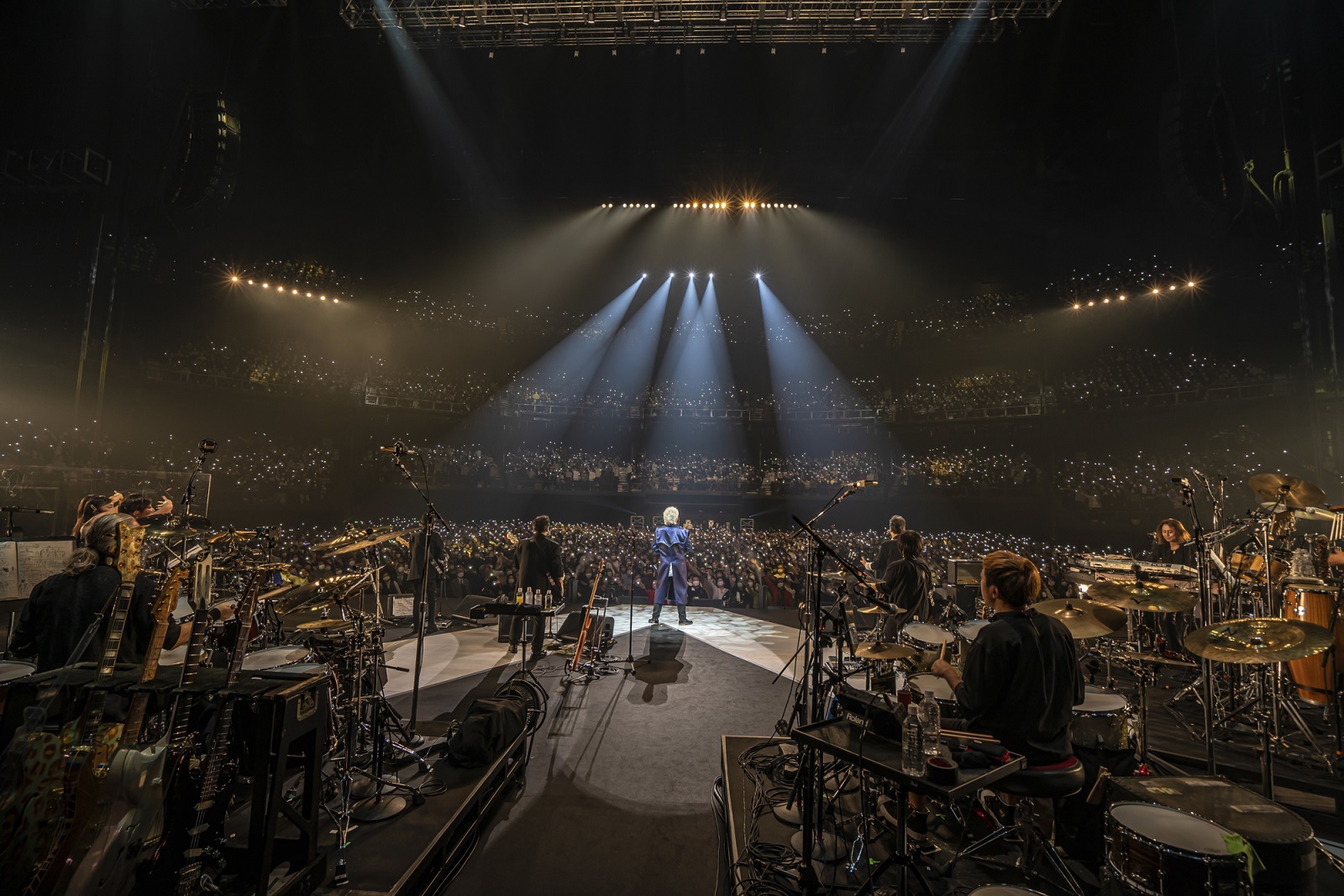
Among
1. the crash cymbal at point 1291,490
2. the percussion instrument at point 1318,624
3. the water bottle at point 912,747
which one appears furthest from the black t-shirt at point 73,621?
the percussion instrument at point 1318,624

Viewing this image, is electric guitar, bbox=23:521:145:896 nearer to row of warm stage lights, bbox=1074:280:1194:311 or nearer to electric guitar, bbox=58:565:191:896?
electric guitar, bbox=58:565:191:896

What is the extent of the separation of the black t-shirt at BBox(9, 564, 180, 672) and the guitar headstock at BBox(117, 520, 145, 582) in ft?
0.28

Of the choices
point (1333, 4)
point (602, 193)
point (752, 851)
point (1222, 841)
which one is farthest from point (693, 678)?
point (1333, 4)

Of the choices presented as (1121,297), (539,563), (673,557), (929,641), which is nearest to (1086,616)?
(929,641)

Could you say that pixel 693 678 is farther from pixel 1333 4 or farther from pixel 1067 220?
pixel 1067 220

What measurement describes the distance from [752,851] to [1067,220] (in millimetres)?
14966

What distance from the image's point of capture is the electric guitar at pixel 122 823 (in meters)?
2.19

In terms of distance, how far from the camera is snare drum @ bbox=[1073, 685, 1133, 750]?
3.18 meters

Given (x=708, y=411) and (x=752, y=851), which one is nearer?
(x=752, y=851)

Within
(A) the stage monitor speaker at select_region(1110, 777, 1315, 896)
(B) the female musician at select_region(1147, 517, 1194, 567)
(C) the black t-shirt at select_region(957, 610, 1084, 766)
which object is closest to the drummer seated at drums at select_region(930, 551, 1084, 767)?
(C) the black t-shirt at select_region(957, 610, 1084, 766)

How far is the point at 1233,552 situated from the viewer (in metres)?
6.25

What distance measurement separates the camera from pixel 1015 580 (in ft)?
9.30

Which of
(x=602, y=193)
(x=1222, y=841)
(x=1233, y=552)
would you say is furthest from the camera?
(x=602, y=193)

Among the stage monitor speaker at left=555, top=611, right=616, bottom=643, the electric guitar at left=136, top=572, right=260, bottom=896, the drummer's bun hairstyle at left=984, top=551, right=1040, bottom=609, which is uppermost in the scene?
the drummer's bun hairstyle at left=984, top=551, right=1040, bottom=609
